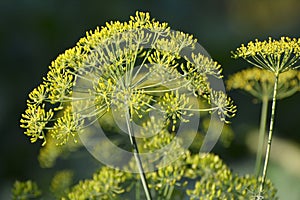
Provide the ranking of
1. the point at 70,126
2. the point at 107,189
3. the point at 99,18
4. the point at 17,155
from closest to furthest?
the point at 70,126
the point at 107,189
the point at 17,155
the point at 99,18

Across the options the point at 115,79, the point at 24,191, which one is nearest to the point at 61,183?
the point at 24,191

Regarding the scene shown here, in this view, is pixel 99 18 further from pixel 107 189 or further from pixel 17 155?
pixel 107 189

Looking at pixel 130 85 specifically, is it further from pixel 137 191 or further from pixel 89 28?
pixel 89 28

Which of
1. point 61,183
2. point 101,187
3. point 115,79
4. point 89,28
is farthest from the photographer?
point 89,28

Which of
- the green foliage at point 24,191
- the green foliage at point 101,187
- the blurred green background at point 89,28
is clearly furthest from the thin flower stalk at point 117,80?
the blurred green background at point 89,28

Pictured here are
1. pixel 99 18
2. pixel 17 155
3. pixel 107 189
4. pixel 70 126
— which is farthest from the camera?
pixel 99 18

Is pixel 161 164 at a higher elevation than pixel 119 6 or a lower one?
lower

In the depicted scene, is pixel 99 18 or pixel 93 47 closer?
pixel 93 47

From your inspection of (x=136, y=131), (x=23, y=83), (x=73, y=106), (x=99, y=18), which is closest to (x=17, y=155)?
(x=23, y=83)
